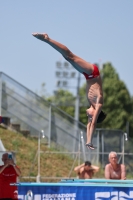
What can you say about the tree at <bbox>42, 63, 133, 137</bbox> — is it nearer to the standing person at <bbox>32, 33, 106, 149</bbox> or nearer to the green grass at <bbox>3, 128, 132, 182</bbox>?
the green grass at <bbox>3, 128, 132, 182</bbox>

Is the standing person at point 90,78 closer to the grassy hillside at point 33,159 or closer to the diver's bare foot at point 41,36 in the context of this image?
the diver's bare foot at point 41,36

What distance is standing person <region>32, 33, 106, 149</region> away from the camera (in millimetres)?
10656

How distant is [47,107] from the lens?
24.4m

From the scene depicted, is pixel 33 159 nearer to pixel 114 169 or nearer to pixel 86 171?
pixel 86 171

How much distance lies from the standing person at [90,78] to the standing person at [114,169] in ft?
14.6

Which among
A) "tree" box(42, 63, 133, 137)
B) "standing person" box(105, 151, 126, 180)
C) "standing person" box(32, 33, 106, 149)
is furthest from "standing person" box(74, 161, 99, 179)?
"tree" box(42, 63, 133, 137)

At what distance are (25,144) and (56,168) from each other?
5.10 ft

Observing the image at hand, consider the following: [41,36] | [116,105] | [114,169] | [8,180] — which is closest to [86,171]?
[114,169]

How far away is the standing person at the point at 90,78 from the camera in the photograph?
1066 centimetres

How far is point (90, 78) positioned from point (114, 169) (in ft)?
17.1

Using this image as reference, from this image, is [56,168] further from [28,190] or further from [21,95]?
[28,190]

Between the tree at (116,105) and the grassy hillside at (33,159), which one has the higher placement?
the tree at (116,105)

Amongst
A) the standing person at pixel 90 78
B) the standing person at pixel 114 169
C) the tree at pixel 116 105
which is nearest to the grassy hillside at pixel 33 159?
the standing person at pixel 114 169

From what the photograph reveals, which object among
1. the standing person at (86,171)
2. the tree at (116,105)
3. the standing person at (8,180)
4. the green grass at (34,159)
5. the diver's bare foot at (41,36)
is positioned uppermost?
the tree at (116,105)
